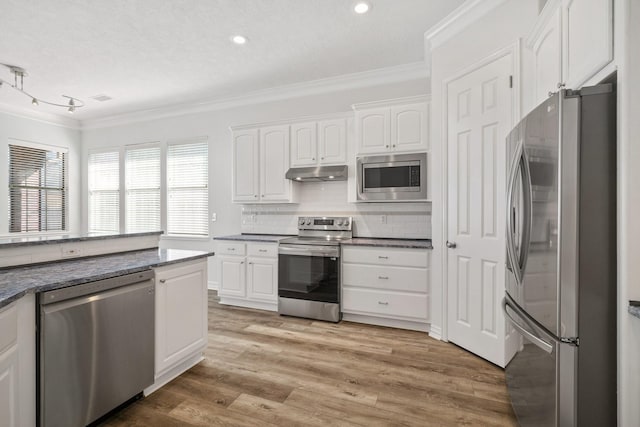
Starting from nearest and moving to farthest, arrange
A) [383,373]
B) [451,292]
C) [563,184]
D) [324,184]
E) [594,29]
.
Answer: [563,184], [594,29], [383,373], [451,292], [324,184]

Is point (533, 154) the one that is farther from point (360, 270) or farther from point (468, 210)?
point (360, 270)

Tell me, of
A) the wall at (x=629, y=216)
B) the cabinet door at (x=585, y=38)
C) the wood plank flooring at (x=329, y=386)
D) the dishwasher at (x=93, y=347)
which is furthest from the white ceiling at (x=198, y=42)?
the wood plank flooring at (x=329, y=386)

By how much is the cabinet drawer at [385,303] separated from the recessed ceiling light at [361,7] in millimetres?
2666

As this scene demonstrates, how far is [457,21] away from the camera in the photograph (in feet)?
9.25

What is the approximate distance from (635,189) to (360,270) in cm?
253

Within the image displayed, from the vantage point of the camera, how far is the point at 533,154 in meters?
1.51

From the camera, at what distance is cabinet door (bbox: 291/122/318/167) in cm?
402

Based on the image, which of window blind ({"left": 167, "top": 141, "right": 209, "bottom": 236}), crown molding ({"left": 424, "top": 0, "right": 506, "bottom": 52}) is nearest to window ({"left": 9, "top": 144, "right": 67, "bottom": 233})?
window blind ({"left": 167, "top": 141, "right": 209, "bottom": 236})

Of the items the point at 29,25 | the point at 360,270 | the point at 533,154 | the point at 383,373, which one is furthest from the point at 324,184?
the point at 29,25

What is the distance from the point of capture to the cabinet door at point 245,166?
4340 mm

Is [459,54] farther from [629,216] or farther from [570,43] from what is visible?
[629,216]

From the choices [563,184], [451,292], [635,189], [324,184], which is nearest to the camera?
[635,189]

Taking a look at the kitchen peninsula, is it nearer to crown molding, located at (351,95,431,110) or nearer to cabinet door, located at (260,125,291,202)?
cabinet door, located at (260,125,291,202)

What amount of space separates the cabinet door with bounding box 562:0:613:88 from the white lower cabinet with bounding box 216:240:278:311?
3131 millimetres
